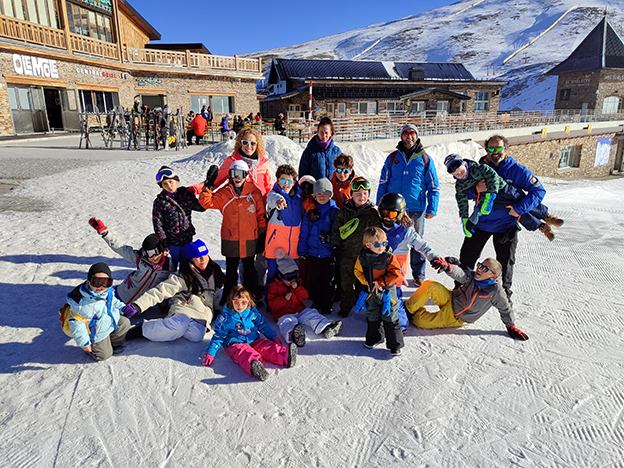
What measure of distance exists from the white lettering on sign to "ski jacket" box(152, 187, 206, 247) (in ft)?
52.1

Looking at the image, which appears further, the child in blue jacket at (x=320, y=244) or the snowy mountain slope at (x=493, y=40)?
the snowy mountain slope at (x=493, y=40)

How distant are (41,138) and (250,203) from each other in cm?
1601

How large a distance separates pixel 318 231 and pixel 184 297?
1.43 metres

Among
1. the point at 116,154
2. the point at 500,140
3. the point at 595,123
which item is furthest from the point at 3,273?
the point at 595,123

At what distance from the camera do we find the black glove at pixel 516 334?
139 inches

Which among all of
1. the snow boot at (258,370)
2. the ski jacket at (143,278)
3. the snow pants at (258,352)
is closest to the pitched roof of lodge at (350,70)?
the ski jacket at (143,278)

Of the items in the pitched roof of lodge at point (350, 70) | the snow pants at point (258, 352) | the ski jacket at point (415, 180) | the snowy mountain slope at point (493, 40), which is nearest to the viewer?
the snow pants at point (258, 352)

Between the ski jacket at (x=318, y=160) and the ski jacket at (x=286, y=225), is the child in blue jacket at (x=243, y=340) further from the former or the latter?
the ski jacket at (x=318, y=160)

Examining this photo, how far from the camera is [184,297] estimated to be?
367 cm

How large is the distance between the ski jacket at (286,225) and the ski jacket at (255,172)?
34 centimetres

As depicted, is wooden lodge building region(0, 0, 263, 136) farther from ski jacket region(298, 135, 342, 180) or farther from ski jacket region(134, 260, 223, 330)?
ski jacket region(134, 260, 223, 330)

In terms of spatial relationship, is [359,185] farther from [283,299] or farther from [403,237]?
[283,299]

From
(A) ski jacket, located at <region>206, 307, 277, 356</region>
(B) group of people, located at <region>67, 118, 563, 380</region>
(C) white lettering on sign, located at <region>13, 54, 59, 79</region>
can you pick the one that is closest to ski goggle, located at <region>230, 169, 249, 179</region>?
(B) group of people, located at <region>67, 118, 563, 380</region>

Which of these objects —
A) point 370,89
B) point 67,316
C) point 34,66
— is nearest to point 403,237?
point 67,316
